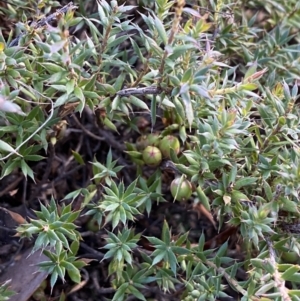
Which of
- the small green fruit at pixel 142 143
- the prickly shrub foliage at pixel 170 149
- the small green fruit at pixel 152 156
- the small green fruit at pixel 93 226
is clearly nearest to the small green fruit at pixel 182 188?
the prickly shrub foliage at pixel 170 149

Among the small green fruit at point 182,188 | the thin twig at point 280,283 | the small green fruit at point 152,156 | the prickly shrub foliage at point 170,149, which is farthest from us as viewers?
the small green fruit at point 152,156

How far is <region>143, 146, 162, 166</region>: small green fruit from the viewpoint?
168 centimetres

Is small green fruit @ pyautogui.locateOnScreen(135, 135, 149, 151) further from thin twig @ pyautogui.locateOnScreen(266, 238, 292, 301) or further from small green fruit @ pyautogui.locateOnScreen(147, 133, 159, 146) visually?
thin twig @ pyautogui.locateOnScreen(266, 238, 292, 301)

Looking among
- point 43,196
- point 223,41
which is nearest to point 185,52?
point 223,41

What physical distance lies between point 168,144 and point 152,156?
0.22 feet

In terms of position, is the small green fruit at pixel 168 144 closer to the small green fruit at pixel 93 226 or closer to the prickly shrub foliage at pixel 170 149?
the prickly shrub foliage at pixel 170 149

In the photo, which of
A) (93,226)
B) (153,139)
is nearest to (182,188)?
(153,139)

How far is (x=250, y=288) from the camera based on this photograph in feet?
4.46

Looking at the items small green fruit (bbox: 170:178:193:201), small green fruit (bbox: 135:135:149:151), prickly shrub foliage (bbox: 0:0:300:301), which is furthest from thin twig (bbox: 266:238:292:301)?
small green fruit (bbox: 135:135:149:151)

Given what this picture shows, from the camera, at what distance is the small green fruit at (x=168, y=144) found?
168 cm

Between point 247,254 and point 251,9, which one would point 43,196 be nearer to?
point 247,254

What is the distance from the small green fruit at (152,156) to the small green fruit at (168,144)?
2 centimetres

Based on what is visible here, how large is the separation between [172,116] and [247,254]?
53cm

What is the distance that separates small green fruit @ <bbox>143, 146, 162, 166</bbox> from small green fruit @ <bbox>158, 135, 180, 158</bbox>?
0.7 inches
